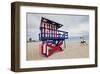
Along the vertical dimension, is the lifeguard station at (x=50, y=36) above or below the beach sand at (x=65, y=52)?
above

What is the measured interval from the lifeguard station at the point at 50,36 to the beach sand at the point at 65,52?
3 cm

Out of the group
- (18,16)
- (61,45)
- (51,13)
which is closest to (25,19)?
(18,16)

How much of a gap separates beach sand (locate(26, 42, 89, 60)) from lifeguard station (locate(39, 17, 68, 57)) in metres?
0.03

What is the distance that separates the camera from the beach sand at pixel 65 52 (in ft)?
5.40

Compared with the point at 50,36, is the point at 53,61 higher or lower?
lower

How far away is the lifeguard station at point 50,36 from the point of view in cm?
168

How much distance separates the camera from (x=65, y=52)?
175 cm

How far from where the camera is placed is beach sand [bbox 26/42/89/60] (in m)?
1.65

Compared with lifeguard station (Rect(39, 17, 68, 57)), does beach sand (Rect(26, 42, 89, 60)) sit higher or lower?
→ lower

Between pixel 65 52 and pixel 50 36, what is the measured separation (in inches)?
6.4

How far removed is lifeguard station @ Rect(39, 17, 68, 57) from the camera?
5.51 ft

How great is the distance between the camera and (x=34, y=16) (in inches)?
65.1

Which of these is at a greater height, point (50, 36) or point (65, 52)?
point (50, 36)

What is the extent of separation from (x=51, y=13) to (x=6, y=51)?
1.32 feet
